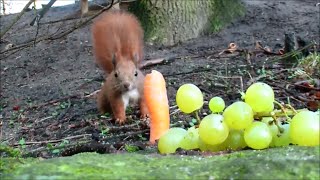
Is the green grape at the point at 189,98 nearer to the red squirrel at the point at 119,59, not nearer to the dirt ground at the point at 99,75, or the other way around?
the dirt ground at the point at 99,75

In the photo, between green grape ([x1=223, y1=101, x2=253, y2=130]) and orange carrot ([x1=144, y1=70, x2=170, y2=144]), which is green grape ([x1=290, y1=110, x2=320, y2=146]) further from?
orange carrot ([x1=144, y1=70, x2=170, y2=144])

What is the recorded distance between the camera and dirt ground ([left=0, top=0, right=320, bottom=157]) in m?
3.44

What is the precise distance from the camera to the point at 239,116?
1279 mm

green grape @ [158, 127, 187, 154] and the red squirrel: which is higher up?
green grape @ [158, 127, 187, 154]

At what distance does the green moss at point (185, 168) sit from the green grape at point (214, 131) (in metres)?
0.23

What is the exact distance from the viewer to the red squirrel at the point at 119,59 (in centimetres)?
413

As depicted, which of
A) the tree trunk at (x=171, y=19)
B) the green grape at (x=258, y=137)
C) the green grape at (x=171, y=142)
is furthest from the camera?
the tree trunk at (x=171, y=19)

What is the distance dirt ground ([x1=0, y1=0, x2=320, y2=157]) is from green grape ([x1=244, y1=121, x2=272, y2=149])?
1.04ft

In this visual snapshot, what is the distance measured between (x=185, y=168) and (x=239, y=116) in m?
0.33

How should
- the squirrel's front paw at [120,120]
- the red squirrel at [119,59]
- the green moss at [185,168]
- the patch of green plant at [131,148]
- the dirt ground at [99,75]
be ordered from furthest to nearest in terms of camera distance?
1. the red squirrel at [119,59]
2. the squirrel's front paw at [120,120]
3. the dirt ground at [99,75]
4. the patch of green plant at [131,148]
5. the green moss at [185,168]

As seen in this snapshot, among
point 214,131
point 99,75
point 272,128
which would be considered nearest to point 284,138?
point 272,128

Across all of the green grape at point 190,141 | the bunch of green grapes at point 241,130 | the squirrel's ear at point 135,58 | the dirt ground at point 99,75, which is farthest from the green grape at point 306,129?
the squirrel's ear at point 135,58

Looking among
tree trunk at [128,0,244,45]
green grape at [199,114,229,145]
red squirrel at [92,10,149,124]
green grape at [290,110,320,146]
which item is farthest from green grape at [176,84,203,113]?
tree trunk at [128,0,244,45]

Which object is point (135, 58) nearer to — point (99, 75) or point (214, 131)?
point (99, 75)
